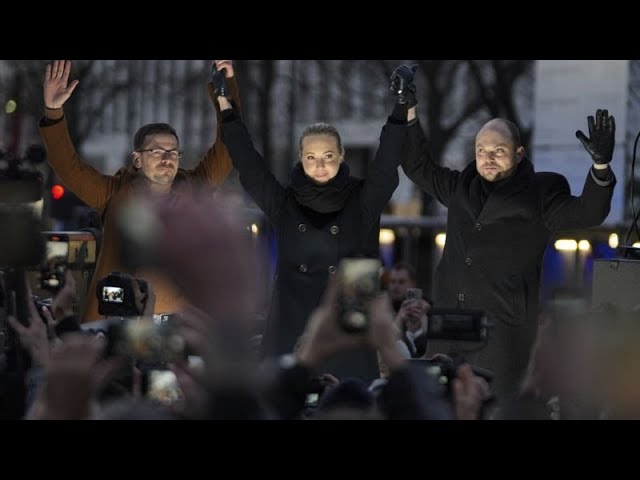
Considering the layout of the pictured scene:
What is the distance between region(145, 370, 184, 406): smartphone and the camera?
3.50 m

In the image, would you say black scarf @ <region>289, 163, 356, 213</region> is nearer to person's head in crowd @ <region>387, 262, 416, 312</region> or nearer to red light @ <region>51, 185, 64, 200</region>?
person's head in crowd @ <region>387, 262, 416, 312</region>

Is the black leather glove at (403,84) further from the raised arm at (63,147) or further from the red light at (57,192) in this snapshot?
the red light at (57,192)

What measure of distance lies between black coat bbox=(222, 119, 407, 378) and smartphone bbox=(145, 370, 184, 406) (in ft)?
5.76

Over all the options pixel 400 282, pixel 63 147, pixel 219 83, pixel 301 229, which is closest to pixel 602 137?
pixel 301 229

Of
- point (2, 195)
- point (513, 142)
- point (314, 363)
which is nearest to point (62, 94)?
point (2, 195)

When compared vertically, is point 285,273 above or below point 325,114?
below

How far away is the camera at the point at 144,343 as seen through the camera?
3.55m

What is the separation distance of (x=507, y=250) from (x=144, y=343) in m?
2.43

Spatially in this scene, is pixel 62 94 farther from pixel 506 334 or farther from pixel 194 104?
pixel 194 104

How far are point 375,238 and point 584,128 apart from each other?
9306 mm

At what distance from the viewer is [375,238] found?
218 inches

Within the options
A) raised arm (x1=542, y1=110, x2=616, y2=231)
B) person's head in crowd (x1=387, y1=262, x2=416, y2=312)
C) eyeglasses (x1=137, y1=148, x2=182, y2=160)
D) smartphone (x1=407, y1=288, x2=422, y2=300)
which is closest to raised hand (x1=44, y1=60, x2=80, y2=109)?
eyeglasses (x1=137, y1=148, x2=182, y2=160)

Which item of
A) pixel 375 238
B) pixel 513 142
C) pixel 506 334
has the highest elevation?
pixel 513 142
